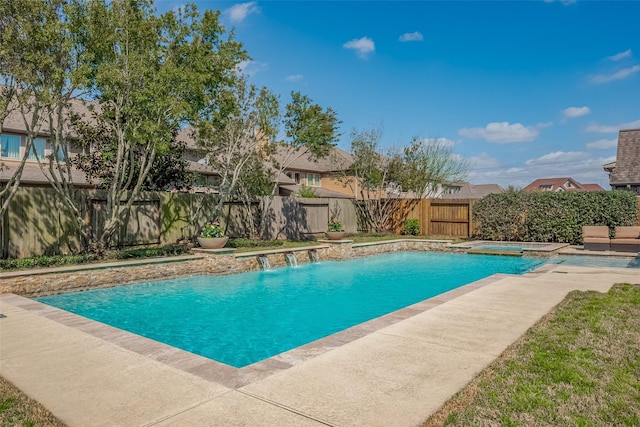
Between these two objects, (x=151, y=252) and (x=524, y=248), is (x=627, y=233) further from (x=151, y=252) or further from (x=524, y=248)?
(x=151, y=252)

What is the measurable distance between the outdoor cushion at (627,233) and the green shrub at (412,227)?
9.24m

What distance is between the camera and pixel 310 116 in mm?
17609

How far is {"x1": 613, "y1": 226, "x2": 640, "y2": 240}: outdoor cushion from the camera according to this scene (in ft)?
51.2

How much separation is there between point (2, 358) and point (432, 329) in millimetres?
5053

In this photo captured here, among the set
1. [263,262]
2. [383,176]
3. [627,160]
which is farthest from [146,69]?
[627,160]

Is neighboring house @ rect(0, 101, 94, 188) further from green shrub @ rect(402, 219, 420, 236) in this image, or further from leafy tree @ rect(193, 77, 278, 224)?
green shrub @ rect(402, 219, 420, 236)

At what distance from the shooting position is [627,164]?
25375 millimetres

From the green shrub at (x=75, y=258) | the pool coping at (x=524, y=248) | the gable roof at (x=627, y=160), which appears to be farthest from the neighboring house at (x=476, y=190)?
the green shrub at (x=75, y=258)

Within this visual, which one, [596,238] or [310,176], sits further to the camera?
[310,176]

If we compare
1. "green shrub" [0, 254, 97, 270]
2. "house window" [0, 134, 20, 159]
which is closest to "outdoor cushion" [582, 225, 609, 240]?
"green shrub" [0, 254, 97, 270]

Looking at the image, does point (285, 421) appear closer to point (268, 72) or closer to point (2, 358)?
point (2, 358)

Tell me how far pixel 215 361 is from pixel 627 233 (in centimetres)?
1657

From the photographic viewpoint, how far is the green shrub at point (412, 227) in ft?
76.0

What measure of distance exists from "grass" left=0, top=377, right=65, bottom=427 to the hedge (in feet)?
64.8
